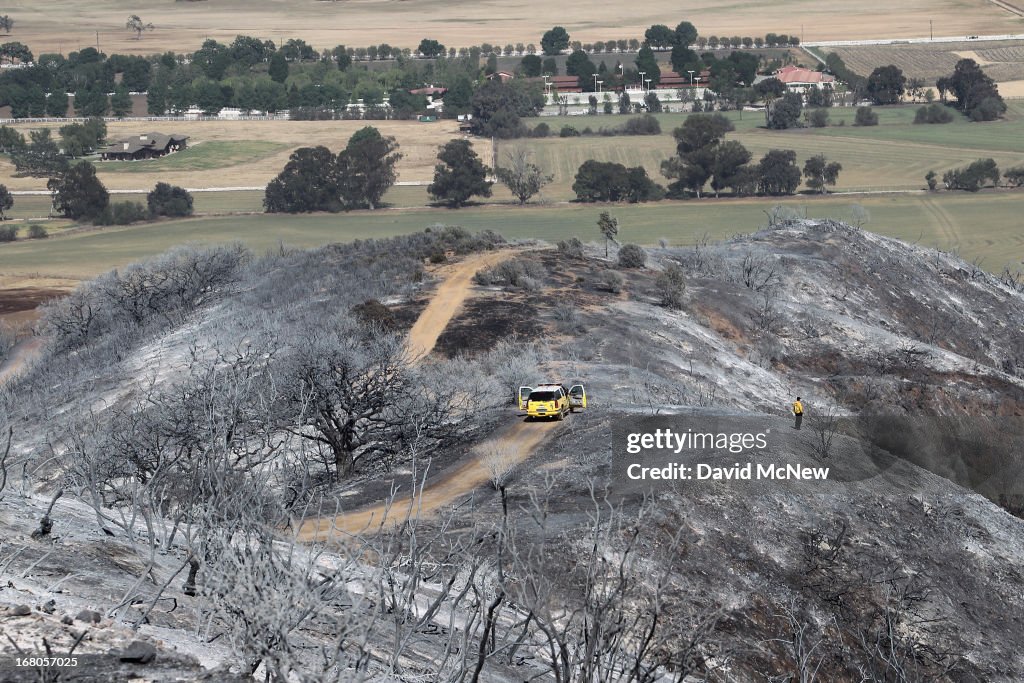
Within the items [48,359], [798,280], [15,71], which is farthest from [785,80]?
→ [48,359]

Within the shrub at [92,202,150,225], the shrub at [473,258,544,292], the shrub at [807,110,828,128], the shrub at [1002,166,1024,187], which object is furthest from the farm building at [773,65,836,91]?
the shrub at [473,258,544,292]

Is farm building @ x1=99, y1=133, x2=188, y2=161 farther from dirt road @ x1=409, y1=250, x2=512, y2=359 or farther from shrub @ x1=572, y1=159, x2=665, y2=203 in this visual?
dirt road @ x1=409, y1=250, x2=512, y2=359

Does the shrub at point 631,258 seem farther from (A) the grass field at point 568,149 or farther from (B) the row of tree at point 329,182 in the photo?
(B) the row of tree at point 329,182

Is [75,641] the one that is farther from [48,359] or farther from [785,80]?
[785,80]

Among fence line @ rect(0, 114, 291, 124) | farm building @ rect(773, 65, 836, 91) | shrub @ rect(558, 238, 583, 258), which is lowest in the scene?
shrub @ rect(558, 238, 583, 258)

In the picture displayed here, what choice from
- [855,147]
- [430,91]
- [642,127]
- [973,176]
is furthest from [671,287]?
[430,91]

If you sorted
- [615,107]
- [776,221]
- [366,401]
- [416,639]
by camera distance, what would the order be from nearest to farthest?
[416,639] < [366,401] < [776,221] < [615,107]
